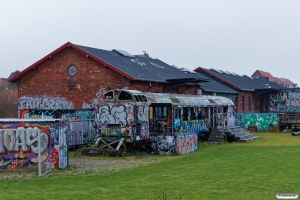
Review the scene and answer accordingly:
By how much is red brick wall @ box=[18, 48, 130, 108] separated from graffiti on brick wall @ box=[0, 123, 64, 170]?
1379 cm

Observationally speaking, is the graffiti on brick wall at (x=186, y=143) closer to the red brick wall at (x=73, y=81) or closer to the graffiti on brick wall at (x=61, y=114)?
the red brick wall at (x=73, y=81)

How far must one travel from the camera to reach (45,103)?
112 feet

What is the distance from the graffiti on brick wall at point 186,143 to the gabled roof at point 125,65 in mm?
7029

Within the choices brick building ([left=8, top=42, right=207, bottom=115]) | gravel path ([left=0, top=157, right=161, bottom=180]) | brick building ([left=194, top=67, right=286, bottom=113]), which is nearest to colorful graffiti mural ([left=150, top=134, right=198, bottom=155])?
gravel path ([left=0, top=157, right=161, bottom=180])

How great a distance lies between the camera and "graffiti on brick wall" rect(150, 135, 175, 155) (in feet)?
81.4

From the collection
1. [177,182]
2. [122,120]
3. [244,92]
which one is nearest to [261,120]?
[244,92]

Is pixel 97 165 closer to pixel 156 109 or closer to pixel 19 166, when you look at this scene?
pixel 19 166

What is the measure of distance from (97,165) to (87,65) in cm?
1403

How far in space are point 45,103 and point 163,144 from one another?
501 inches

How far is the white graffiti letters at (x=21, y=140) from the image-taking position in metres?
18.0

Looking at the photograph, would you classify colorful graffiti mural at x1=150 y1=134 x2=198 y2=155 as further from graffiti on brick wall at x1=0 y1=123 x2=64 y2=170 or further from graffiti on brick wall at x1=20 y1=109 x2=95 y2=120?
graffiti on brick wall at x1=0 y1=123 x2=64 y2=170

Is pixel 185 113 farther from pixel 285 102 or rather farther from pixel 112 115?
pixel 285 102

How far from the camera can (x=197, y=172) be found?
16.8m

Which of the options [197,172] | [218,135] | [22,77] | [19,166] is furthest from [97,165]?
[22,77]
